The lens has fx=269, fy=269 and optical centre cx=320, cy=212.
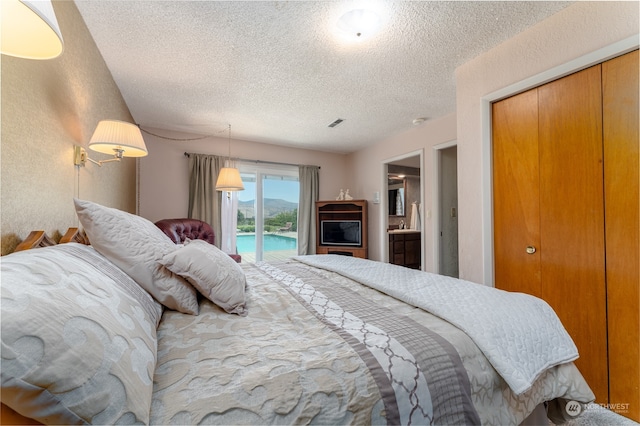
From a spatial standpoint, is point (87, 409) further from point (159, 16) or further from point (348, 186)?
point (348, 186)

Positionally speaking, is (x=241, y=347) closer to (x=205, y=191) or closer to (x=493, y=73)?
(x=493, y=73)

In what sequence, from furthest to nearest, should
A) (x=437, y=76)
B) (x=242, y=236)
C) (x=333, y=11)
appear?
(x=242, y=236) < (x=437, y=76) < (x=333, y=11)

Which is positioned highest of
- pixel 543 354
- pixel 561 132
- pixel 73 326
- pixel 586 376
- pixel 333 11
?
pixel 333 11

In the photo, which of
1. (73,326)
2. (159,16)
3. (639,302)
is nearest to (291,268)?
(73,326)

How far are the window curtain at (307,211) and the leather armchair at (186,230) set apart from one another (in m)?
1.56

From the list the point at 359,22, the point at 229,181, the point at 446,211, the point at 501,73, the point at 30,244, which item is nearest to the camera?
the point at 30,244

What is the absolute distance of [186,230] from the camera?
3.61m

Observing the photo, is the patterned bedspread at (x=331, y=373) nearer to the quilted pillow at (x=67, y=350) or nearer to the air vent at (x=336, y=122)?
the quilted pillow at (x=67, y=350)

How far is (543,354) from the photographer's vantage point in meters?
1.07

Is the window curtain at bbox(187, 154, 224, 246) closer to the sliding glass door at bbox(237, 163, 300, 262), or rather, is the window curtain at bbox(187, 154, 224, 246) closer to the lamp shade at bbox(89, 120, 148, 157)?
the sliding glass door at bbox(237, 163, 300, 262)

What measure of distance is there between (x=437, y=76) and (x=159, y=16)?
231cm

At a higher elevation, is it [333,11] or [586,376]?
[333,11]

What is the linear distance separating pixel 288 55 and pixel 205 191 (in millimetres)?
2655

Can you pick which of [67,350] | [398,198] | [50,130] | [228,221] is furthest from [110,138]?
[398,198]
